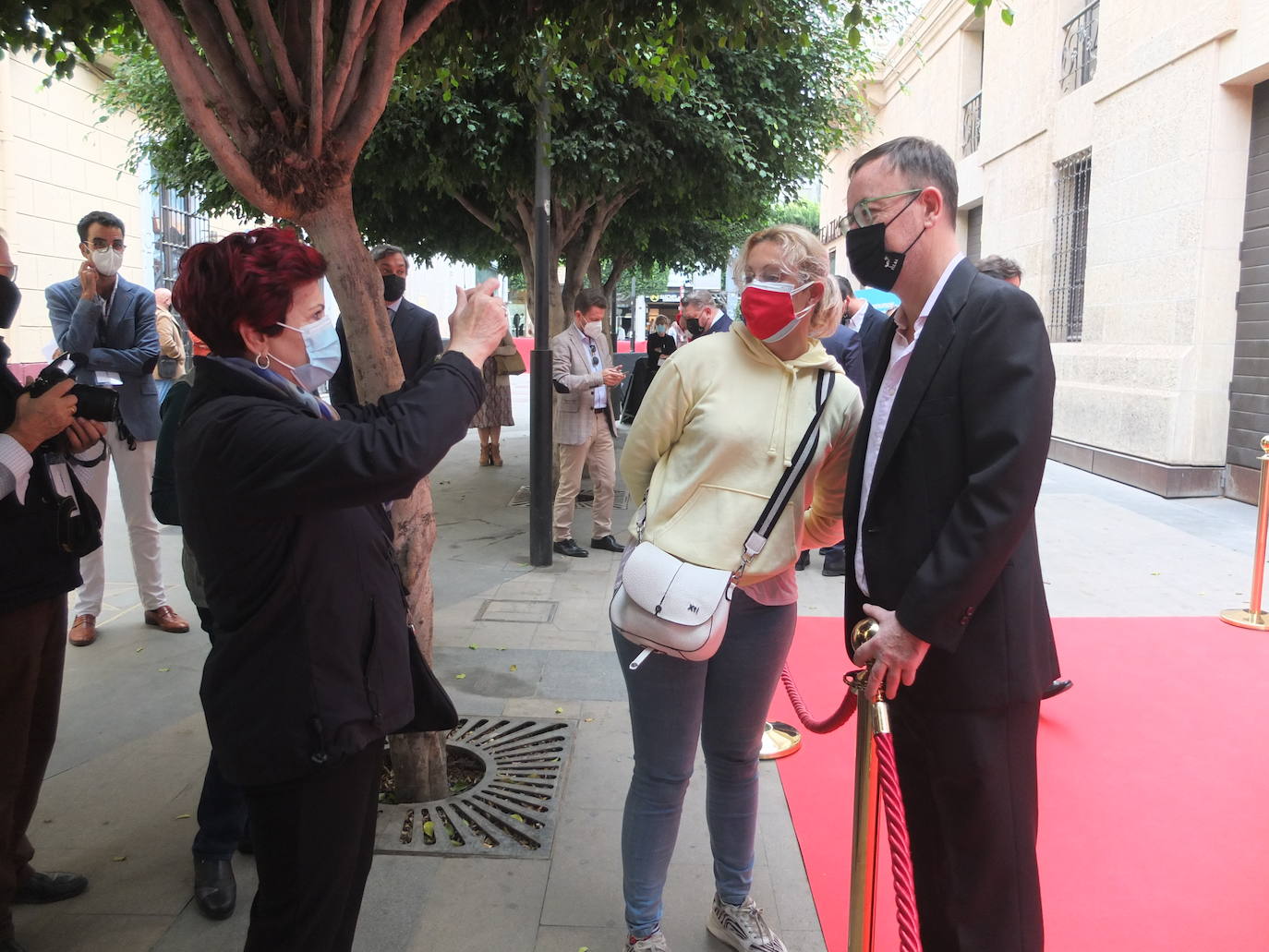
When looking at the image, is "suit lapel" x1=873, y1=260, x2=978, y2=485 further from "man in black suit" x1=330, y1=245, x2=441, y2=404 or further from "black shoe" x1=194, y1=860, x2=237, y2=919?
"man in black suit" x1=330, y1=245, x2=441, y2=404

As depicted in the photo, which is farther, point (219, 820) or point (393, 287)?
point (393, 287)

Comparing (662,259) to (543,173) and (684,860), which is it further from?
(684,860)

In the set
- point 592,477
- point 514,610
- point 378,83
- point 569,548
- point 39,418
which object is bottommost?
point 514,610

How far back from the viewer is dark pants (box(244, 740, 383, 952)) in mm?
1956

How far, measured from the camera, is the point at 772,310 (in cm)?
250

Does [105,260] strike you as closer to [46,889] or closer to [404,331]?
[404,331]

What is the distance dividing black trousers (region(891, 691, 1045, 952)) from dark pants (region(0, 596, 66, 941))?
2480mm

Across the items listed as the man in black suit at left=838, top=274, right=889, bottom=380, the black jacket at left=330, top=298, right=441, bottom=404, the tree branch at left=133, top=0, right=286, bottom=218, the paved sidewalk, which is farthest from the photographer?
the man in black suit at left=838, top=274, right=889, bottom=380

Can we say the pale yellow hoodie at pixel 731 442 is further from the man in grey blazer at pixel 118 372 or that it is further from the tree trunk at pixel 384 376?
the man in grey blazer at pixel 118 372

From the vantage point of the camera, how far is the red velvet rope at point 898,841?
191 centimetres

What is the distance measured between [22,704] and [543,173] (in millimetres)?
5126

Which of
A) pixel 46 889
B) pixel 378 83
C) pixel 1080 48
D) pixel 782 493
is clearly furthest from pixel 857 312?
pixel 1080 48

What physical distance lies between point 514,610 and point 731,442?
3944 mm

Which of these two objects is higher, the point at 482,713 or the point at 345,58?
the point at 345,58
